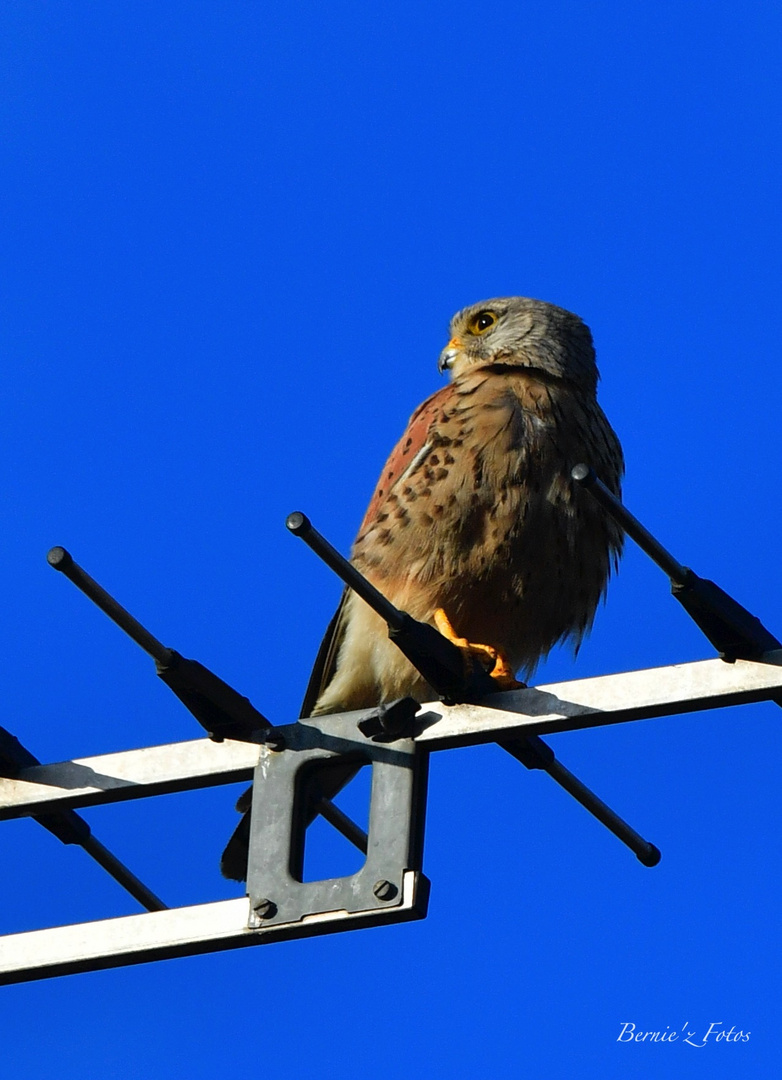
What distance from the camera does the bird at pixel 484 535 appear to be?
15.1ft

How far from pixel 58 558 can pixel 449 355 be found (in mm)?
3462

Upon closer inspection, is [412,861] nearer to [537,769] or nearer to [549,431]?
[537,769]

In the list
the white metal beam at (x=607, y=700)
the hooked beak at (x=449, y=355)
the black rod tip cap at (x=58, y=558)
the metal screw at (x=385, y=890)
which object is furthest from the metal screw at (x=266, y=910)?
the hooked beak at (x=449, y=355)

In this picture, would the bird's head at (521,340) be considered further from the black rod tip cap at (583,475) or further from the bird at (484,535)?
the black rod tip cap at (583,475)

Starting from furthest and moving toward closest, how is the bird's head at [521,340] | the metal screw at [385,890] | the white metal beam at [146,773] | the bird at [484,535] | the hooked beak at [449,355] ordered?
the hooked beak at [449,355] < the bird's head at [521,340] < the bird at [484,535] < the white metal beam at [146,773] < the metal screw at [385,890]

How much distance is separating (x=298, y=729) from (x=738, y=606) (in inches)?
33.0

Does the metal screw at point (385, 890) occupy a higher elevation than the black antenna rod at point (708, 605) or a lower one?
lower

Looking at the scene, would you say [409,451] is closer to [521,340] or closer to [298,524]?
[521,340]

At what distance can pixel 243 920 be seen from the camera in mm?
2725

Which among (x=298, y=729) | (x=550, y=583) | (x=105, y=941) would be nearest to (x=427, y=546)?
(x=550, y=583)

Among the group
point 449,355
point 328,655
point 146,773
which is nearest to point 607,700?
point 146,773

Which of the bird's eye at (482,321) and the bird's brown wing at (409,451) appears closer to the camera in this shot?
the bird's brown wing at (409,451)

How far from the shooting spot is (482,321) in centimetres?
600

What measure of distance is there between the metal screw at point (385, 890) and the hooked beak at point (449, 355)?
11.5 ft
